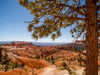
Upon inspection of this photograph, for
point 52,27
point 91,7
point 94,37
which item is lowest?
point 94,37

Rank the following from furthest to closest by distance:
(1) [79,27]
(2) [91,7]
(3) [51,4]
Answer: (1) [79,27] < (3) [51,4] < (2) [91,7]

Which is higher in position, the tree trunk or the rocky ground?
the tree trunk

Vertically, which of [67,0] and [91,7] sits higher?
[67,0]

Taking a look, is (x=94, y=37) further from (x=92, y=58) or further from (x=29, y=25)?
(x=29, y=25)

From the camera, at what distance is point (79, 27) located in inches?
135

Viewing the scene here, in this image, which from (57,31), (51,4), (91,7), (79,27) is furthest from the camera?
(79,27)

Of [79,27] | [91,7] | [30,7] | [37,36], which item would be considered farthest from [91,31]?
[30,7]

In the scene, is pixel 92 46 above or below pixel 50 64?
above

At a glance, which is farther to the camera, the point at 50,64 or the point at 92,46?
the point at 50,64

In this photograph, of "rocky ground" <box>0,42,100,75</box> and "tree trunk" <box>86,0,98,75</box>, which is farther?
"rocky ground" <box>0,42,100,75</box>

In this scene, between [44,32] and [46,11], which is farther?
[46,11]

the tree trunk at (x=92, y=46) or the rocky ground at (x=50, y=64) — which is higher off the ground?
the tree trunk at (x=92, y=46)

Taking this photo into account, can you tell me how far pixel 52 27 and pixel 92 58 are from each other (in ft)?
5.21

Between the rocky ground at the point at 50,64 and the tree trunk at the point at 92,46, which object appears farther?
the rocky ground at the point at 50,64
